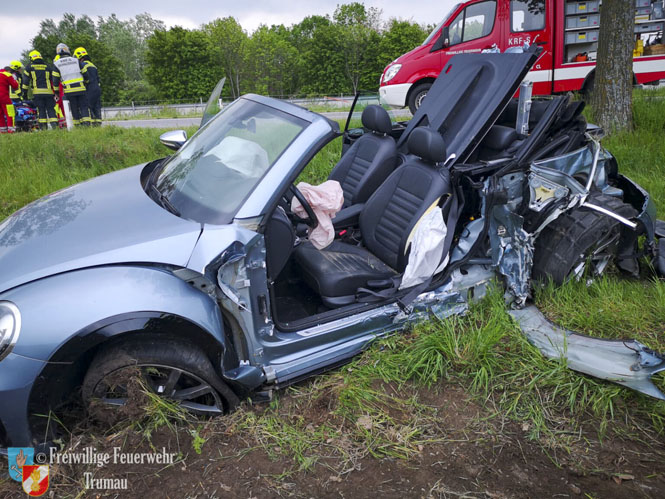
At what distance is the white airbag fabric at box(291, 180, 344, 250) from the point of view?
3.26m

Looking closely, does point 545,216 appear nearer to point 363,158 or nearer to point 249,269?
point 363,158

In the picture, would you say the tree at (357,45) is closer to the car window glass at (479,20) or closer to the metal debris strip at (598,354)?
the car window glass at (479,20)

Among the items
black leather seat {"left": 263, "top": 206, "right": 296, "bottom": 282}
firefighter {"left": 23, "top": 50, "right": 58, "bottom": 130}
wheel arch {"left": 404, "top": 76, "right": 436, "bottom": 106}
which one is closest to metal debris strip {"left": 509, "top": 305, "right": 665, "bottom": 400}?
black leather seat {"left": 263, "top": 206, "right": 296, "bottom": 282}

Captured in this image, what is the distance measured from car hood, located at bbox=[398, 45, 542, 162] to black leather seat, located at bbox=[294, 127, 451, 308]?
40 centimetres

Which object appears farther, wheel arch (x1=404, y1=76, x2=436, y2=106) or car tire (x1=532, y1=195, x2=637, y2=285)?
wheel arch (x1=404, y1=76, x2=436, y2=106)

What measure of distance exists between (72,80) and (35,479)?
948cm

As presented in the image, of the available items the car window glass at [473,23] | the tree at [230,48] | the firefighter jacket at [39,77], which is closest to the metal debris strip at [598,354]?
the car window glass at [473,23]

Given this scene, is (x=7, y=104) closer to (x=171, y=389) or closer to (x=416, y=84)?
(x=416, y=84)

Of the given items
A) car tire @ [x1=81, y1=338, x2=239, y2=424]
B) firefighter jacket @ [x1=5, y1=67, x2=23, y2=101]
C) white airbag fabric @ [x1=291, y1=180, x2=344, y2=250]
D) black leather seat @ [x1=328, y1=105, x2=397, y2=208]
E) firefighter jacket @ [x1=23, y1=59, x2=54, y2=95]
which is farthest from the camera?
firefighter jacket @ [x1=5, y1=67, x2=23, y2=101]

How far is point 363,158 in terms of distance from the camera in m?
4.17

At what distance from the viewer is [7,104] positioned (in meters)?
11.3

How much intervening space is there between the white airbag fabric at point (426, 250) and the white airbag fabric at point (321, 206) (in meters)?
0.58

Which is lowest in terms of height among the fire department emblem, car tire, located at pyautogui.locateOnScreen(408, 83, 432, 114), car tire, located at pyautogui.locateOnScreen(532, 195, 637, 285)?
the fire department emblem

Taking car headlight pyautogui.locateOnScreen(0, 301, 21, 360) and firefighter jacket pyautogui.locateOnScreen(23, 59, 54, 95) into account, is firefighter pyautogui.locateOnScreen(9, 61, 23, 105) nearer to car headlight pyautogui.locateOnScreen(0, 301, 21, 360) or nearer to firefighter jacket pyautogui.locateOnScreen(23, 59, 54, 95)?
firefighter jacket pyautogui.locateOnScreen(23, 59, 54, 95)
